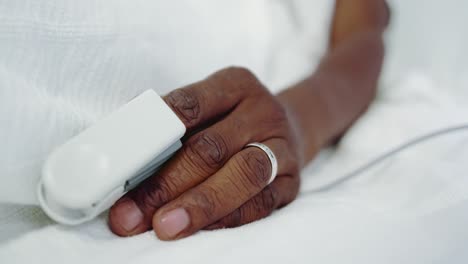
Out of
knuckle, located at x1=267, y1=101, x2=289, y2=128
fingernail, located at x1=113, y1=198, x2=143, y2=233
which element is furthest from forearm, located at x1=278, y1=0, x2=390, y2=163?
fingernail, located at x1=113, y1=198, x2=143, y2=233

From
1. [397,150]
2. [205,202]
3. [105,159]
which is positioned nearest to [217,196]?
[205,202]

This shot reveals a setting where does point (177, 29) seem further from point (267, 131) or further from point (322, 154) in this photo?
point (322, 154)

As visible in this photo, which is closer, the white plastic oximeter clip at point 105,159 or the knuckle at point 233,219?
the white plastic oximeter clip at point 105,159

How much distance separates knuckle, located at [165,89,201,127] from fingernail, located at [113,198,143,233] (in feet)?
0.31

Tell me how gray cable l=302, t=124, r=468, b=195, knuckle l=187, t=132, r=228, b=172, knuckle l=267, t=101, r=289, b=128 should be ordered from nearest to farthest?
knuckle l=187, t=132, r=228, b=172 < knuckle l=267, t=101, r=289, b=128 < gray cable l=302, t=124, r=468, b=195

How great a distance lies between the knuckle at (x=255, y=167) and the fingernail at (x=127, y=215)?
0.10 m

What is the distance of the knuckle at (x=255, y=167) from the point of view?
47 centimetres

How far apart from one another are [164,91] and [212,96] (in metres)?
0.06

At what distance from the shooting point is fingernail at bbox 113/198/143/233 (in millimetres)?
423

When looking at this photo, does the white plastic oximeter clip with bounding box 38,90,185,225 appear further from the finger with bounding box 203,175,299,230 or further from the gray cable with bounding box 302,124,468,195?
the gray cable with bounding box 302,124,468,195

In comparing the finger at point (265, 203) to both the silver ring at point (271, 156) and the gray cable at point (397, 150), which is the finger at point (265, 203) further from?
the gray cable at point (397, 150)

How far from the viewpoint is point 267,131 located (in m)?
0.55

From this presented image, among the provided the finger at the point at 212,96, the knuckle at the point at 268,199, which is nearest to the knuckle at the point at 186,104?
the finger at the point at 212,96

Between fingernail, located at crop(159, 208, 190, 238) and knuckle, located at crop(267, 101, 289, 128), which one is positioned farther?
knuckle, located at crop(267, 101, 289, 128)
